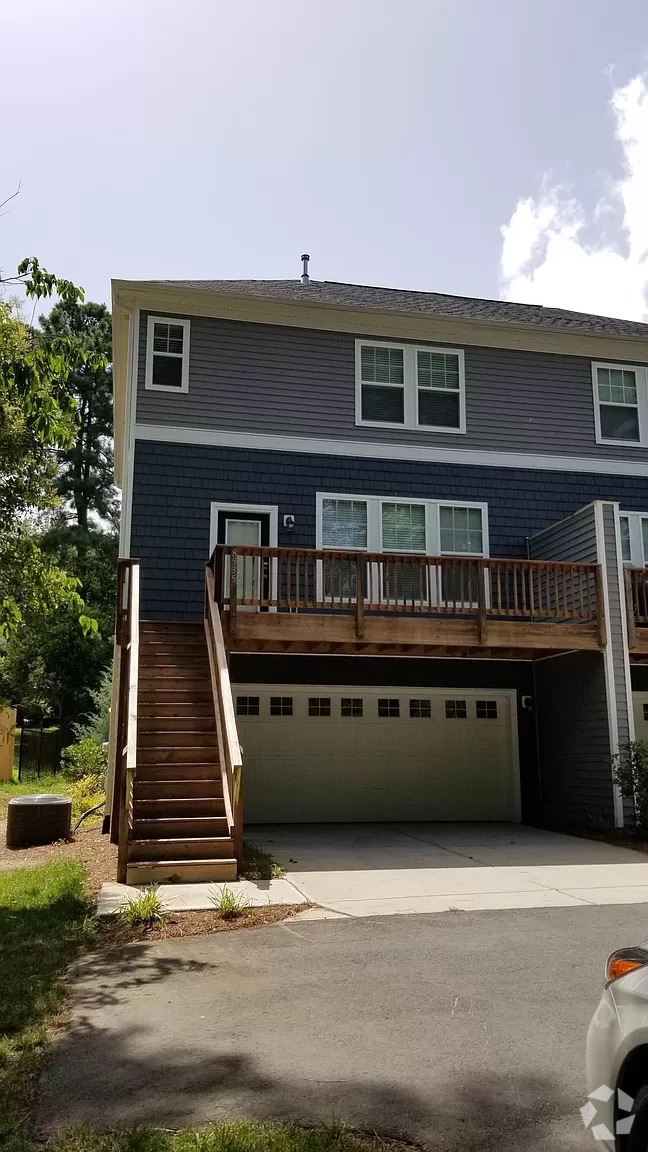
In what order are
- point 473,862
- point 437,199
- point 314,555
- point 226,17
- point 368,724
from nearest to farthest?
1. point 226,17
2. point 473,862
3. point 314,555
4. point 437,199
5. point 368,724

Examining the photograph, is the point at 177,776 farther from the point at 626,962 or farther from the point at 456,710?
the point at 626,962

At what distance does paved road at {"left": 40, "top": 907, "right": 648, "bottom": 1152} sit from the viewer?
329 centimetres

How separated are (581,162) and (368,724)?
9.04 m

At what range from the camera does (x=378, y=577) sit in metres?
11.8

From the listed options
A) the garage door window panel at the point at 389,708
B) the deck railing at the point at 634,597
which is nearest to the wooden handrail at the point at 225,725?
the garage door window panel at the point at 389,708

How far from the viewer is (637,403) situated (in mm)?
14969

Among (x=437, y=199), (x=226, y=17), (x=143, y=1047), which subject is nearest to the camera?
(x=143, y=1047)

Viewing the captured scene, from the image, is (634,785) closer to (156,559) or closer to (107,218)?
(156,559)

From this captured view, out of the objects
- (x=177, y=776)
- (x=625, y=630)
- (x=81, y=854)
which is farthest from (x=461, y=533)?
(x=81, y=854)

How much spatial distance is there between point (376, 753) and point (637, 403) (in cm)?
765

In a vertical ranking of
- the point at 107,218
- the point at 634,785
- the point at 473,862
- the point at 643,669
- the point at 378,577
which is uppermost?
the point at 107,218

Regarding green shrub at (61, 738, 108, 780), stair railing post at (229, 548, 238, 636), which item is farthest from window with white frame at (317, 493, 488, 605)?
green shrub at (61, 738, 108, 780)

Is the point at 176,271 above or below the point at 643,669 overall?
above

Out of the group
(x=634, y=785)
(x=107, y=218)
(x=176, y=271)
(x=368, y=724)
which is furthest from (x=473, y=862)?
(x=176, y=271)
